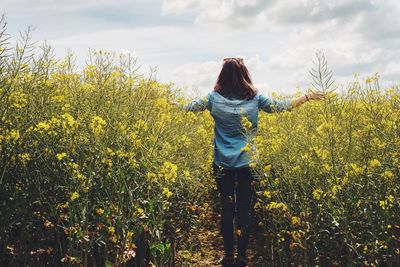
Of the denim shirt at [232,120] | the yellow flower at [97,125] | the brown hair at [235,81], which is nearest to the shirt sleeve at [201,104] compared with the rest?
the denim shirt at [232,120]

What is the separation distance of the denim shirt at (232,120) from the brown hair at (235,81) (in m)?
0.05

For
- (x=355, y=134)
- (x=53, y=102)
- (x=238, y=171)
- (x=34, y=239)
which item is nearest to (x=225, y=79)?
(x=238, y=171)

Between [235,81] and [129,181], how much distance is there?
1.44m

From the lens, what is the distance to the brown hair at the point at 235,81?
4582 millimetres

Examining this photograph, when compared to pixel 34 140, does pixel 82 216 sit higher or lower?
lower

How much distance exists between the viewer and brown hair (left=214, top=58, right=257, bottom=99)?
4582 mm

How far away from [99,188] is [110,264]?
57cm

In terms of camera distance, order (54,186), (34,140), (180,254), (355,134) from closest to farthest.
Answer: (54,186)
(34,140)
(355,134)
(180,254)

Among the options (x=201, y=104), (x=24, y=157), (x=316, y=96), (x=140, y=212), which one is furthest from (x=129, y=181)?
(x=316, y=96)

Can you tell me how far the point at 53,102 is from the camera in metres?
4.45

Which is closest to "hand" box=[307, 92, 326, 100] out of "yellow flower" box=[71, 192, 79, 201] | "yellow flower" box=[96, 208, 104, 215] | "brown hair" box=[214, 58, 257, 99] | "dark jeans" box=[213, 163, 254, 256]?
"brown hair" box=[214, 58, 257, 99]

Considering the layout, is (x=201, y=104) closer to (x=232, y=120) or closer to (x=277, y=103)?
(x=232, y=120)

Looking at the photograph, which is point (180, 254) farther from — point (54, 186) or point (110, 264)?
point (54, 186)

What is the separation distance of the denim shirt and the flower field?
0.25 m
